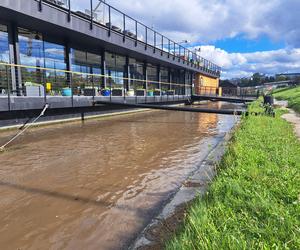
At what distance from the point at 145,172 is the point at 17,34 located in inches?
430

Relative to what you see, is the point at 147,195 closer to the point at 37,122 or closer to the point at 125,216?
the point at 125,216

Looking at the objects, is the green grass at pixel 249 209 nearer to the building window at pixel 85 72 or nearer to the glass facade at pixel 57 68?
the glass facade at pixel 57 68

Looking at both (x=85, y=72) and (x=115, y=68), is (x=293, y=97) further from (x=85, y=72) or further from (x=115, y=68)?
(x=85, y=72)

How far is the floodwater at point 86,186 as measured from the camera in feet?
12.5

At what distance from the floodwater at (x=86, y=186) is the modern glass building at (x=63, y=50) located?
3919 millimetres

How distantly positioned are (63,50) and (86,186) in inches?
553

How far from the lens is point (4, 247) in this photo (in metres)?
3.47

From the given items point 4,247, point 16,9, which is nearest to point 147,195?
point 4,247

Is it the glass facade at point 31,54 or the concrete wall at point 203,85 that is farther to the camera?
the concrete wall at point 203,85

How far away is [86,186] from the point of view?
554 cm

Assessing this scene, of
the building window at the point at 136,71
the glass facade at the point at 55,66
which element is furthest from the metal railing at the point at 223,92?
the glass facade at the point at 55,66

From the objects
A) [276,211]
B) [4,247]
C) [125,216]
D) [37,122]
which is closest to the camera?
[276,211]

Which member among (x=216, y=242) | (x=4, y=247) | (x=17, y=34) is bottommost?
(x=4, y=247)

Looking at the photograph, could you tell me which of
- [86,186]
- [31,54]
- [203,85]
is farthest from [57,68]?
[203,85]
